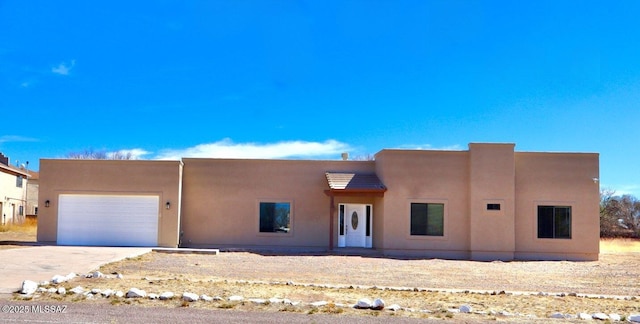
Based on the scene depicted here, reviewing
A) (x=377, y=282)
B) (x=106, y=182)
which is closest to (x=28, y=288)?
(x=377, y=282)

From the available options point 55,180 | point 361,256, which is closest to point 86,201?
point 55,180

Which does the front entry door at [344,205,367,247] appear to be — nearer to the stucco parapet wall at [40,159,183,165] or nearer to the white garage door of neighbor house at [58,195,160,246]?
the stucco parapet wall at [40,159,183,165]

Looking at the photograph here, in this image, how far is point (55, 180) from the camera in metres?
23.8

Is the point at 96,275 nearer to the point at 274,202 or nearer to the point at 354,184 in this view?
the point at 274,202

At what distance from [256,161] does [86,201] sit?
23.1 feet

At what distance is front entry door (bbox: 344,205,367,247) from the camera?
79.7 ft

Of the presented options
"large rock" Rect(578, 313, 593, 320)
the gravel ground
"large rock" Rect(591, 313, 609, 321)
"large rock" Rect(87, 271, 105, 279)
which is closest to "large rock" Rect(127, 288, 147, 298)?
"large rock" Rect(87, 271, 105, 279)

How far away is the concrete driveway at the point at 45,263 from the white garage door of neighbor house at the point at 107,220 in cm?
352

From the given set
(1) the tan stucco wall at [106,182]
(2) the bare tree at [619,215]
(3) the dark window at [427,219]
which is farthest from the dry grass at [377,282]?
(2) the bare tree at [619,215]

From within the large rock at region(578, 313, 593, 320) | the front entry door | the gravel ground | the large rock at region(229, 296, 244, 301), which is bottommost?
the gravel ground

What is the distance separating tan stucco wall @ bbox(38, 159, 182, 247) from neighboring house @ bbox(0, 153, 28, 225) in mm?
19102

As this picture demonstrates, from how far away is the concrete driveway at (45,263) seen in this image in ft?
41.3

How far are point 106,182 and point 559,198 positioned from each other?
1809 centimetres

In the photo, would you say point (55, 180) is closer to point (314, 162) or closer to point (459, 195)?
point (314, 162)
